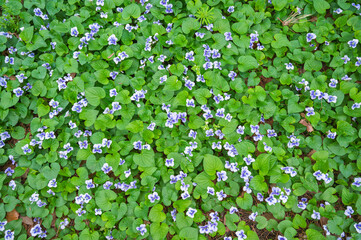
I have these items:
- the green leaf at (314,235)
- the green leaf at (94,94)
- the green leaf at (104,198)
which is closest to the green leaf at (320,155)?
the green leaf at (314,235)

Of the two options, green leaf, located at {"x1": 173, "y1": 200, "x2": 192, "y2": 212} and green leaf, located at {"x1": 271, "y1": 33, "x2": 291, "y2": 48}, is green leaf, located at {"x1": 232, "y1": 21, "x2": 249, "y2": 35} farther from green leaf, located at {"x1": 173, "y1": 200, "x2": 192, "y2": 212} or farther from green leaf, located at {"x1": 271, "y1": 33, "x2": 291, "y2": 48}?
green leaf, located at {"x1": 173, "y1": 200, "x2": 192, "y2": 212}

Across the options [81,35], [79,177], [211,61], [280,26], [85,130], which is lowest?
[79,177]

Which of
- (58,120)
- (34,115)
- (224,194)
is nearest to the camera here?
(224,194)

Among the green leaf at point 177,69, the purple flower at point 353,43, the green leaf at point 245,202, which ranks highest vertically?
the green leaf at point 177,69

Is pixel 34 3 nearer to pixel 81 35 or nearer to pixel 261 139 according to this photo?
pixel 81 35

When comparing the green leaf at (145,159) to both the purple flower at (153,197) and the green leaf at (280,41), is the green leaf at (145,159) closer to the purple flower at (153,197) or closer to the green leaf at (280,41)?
the purple flower at (153,197)

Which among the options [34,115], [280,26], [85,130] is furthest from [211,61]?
[34,115]

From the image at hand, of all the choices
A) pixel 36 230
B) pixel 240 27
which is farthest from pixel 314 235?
pixel 36 230
